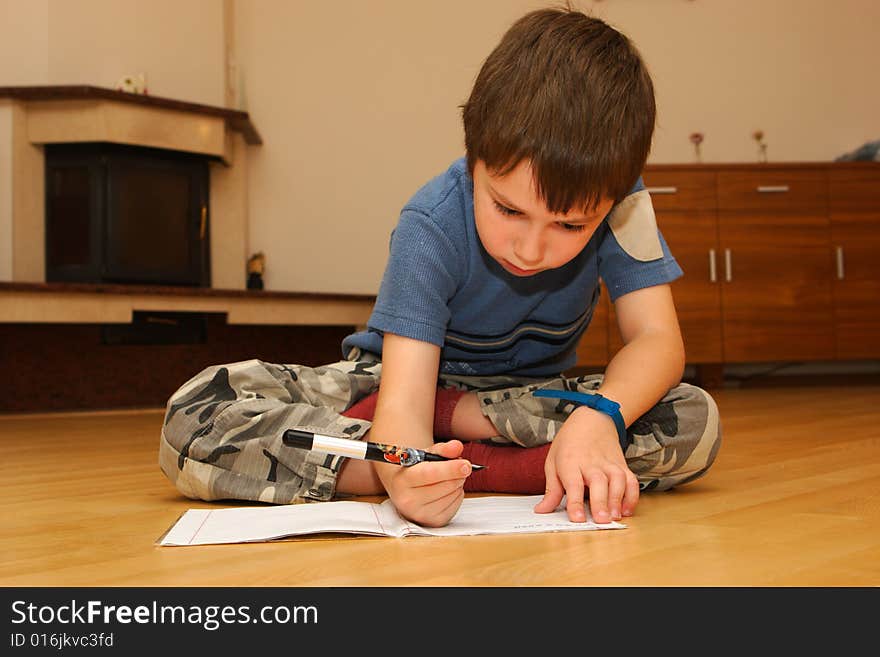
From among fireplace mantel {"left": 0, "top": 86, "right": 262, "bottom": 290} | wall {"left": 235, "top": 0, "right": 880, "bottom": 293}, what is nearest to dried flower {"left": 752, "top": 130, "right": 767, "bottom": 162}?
wall {"left": 235, "top": 0, "right": 880, "bottom": 293}

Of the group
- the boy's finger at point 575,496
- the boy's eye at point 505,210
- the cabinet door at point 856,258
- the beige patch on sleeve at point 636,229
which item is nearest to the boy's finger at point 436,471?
the boy's finger at point 575,496

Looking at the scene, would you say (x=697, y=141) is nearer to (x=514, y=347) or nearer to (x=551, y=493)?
(x=514, y=347)

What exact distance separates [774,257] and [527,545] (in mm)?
2780

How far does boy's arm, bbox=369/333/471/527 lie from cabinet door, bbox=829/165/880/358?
2.74 m

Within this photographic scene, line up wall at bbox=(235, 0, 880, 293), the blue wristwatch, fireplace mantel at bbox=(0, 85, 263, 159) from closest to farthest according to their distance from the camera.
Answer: the blue wristwatch < fireplace mantel at bbox=(0, 85, 263, 159) < wall at bbox=(235, 0, 880, 293)

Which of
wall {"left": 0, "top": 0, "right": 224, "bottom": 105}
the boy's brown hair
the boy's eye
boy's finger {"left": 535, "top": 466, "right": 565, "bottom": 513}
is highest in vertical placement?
wall {"left": 0, "top": 0, "right": 224, "bottom": 105}

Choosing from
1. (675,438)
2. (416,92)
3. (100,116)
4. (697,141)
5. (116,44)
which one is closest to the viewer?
(675,438)

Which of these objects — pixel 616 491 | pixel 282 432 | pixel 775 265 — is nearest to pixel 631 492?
pixel 616 491

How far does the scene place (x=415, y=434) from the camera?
790mm

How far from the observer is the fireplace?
312 centimetres

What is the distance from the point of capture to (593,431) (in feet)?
2.56

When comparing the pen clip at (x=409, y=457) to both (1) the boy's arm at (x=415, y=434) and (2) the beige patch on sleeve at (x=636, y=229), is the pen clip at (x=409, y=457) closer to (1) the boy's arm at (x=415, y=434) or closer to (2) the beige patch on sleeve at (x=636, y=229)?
(1) the boy's arm at (x=415, y=434)

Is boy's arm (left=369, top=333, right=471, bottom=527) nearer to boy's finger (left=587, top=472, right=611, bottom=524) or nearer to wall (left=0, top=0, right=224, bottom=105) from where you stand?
boy's finger (left=587, top=472, right=611, bottom=524)
